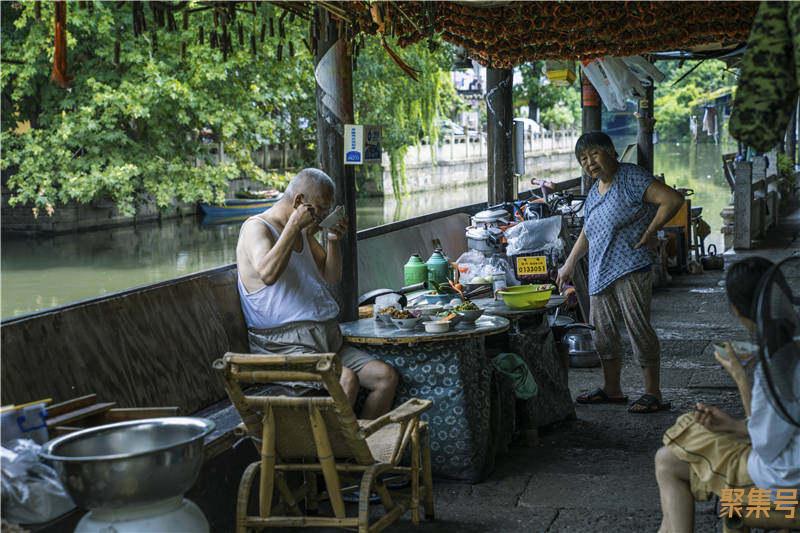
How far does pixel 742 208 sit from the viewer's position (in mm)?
13984

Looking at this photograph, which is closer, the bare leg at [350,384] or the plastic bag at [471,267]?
the bare leg at [350,384]

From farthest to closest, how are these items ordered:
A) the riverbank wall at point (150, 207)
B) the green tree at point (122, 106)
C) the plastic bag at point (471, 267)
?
the riverbank wall at point (150, 207)
the green tree at point (122, 106)
the plastic bag at point (471, 267)

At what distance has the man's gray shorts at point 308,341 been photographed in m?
4.67

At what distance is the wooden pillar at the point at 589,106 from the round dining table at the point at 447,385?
29.8 feet

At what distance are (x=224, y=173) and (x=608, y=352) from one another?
843 inches

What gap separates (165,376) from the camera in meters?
4.55

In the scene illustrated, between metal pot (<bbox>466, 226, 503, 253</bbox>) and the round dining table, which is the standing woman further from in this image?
metal pot (<bbox>466, 226, 503, 253</bbox>)

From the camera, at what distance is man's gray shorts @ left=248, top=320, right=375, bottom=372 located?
4672mm

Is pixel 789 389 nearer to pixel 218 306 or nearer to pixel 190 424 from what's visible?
pixel 190 424

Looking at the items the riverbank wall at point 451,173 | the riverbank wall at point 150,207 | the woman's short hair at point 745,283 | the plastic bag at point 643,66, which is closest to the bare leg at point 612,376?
the woman's short hair at point 745,283

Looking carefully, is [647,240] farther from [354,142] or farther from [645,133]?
[645,133]

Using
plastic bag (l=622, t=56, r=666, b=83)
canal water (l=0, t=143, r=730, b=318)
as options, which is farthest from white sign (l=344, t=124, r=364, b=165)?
canal water (l=0, t=143, r=730, b=318)

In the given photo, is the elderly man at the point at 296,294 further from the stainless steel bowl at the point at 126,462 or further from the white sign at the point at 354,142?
the stainless steel bowl at the point at 126,462

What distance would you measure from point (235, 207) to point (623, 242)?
26692 mm
